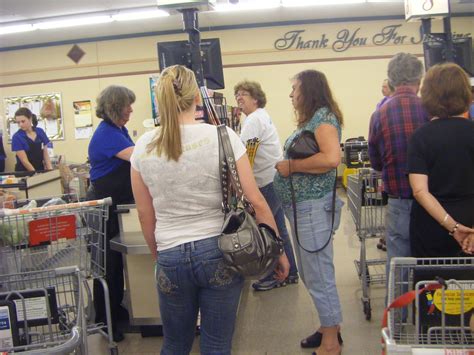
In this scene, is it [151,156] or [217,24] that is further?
[217,24]

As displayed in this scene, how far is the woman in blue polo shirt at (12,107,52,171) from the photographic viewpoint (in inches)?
245

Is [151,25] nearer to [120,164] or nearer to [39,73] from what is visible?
[39,73]

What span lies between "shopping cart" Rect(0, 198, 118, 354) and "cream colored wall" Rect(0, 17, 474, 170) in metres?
7.88

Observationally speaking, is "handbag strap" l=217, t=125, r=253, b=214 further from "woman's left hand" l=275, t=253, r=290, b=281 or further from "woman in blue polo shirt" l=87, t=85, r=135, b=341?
"woman in blue polo shirt" l=87, t=85, r=135, b=341

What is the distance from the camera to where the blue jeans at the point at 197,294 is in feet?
5.50

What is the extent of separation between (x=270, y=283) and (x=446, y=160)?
2184 mm

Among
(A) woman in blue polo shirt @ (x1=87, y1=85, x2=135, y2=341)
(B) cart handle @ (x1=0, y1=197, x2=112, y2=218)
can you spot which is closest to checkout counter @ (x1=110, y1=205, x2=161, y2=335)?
(A) woman in blue polo shirt @ (x1=87, y1=85, x2=135, y2=341)

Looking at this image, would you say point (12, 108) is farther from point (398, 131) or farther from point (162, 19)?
point (398, 131)

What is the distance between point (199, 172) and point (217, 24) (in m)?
8.62

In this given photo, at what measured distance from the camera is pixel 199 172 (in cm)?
167

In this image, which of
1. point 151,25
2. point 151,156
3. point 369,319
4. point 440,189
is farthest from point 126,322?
point 151,25

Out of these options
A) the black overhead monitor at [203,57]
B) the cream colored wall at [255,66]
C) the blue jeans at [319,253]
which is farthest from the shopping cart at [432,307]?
the cream colored wall at [255,66]

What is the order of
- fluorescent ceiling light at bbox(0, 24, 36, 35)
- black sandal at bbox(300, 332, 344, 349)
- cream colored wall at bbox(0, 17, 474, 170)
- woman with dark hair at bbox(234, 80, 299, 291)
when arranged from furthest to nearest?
1. cream colored wall at bbox(0, 17, 474, 170)
2. fluorescent ceiling light at bbox(0, 24, 36, 35)
3. woman with dark hair at bbox(234, 80, 299, 291)
4. black sandal at bbox(300, 332, 344, 349)

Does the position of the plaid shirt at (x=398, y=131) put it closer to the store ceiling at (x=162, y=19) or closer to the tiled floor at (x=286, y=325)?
the tiled floor at (x=286, y=325)
